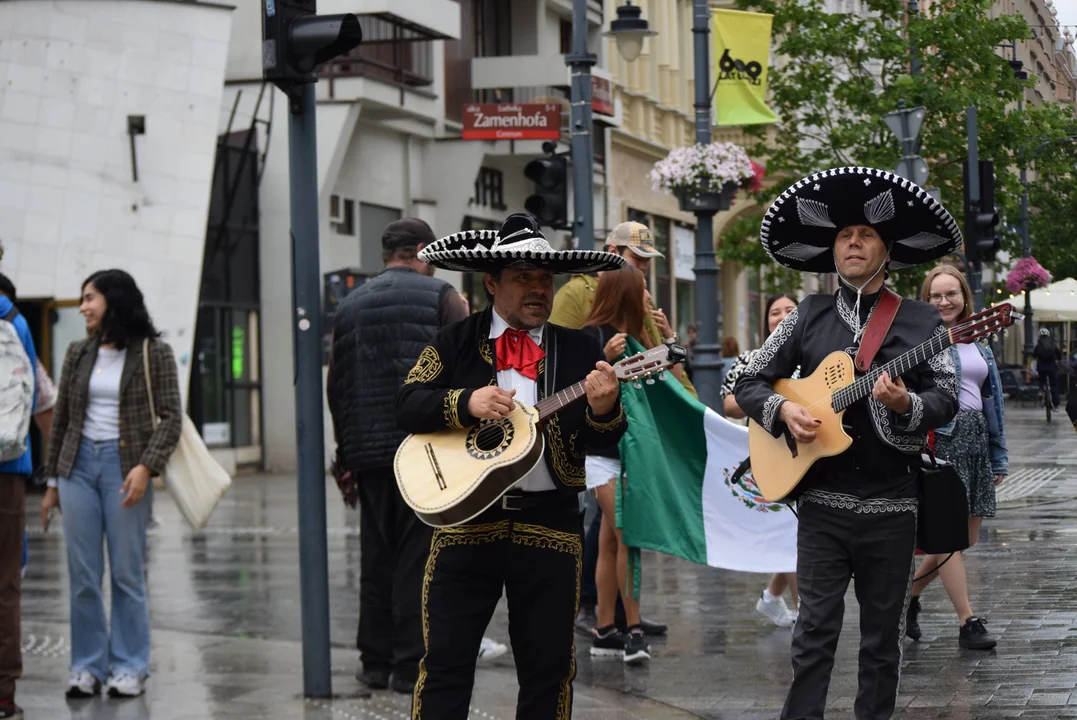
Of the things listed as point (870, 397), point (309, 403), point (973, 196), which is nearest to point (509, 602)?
point (870, 397)

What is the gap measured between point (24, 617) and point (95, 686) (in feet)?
10.4

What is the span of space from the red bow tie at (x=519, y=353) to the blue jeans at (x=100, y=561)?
320 centimetres

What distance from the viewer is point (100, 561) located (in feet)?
28.0

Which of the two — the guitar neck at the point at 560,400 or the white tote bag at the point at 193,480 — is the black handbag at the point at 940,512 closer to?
the guitar neck at the point at 560,400

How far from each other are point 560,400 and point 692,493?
13.0 ft

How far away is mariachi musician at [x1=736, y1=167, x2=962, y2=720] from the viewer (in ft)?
20.2

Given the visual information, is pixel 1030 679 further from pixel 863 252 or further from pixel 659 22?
pixel 659 22

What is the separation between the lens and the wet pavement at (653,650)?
7930mm

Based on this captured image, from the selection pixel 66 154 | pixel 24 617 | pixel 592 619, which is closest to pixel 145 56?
pixel 66 154

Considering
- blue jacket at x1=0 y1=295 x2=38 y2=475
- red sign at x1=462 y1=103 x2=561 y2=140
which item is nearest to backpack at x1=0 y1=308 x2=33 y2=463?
blue jacket at x1=0 y1=295 x2=38 y2=475

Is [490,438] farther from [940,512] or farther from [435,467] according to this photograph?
[940,512]

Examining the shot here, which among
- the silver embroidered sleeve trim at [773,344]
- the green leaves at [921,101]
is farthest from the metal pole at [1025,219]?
the silver embroidered sleeve trim at [773,344]

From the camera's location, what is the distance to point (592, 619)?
1006 centimetres

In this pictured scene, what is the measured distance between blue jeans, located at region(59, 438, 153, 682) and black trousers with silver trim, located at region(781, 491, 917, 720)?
11.7ft
